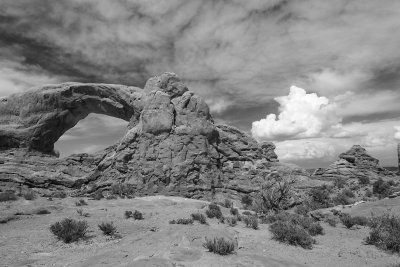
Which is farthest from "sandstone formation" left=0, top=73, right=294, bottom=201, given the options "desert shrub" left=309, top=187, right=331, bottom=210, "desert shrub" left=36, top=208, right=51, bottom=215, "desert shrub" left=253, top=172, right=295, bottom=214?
"desert shrub" left=36, top=208, right=51, bottom=215

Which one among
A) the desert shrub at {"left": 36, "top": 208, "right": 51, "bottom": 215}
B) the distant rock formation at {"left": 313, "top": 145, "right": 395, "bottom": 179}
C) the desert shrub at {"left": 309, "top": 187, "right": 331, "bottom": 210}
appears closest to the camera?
the desert shrub at {"left": 36, "top": 208, "right": 51, "bottom": 215}

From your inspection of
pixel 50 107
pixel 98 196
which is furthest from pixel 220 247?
pixel 50 107

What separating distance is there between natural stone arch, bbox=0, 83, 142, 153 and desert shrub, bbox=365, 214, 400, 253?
76.3 feet

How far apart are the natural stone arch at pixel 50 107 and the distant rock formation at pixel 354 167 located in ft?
75.0

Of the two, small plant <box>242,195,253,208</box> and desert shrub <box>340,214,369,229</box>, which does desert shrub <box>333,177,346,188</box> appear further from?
desert shrub <box>340,214,369,229</box>

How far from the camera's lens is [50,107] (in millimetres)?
31094

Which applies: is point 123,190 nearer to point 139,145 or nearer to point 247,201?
point 139,145

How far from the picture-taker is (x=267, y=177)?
28.7m

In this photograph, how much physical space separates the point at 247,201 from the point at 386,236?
48.5 feet

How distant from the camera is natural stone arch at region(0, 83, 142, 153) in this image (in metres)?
30.4

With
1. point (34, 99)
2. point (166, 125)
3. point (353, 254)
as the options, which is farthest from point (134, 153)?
point (353, 254)

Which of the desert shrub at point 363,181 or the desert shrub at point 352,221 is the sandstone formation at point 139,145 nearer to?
the desert shrub at point 363,181

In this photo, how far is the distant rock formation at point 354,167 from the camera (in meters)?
34.2

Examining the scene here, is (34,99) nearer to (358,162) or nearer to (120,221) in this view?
(120,221)
